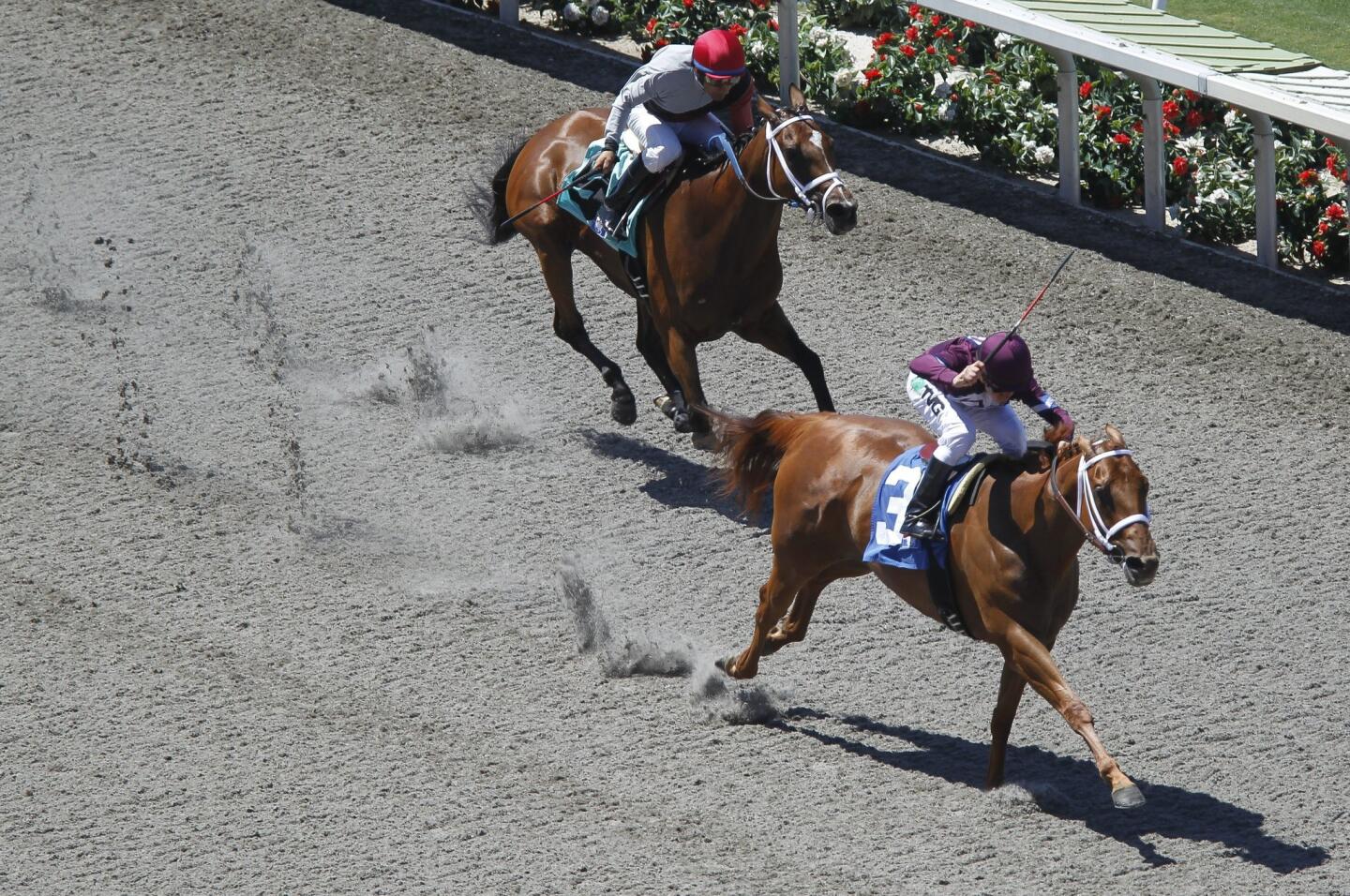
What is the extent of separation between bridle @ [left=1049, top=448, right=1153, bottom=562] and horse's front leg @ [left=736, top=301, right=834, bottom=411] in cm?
263

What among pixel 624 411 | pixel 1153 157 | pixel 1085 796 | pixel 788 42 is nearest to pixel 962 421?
pixel 1085 796

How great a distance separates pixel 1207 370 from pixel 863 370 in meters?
1.73

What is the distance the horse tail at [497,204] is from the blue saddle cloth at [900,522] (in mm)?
3924

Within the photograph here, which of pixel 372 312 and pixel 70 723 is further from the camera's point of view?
pixel 372 312

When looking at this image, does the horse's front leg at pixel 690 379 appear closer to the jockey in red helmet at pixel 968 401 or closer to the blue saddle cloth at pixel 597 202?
the blue saddle cloth at pixel 597 202

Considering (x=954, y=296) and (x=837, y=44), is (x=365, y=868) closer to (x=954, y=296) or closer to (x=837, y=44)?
(x=954, y=296)

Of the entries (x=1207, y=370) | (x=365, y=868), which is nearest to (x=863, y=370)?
(x=1207, y=370)

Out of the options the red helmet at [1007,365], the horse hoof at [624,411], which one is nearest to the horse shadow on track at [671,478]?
the horse hoof at [624,411]

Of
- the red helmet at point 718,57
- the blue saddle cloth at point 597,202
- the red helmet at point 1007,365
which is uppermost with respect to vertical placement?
the red helmet at point 718,57

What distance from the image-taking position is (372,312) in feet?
32.4

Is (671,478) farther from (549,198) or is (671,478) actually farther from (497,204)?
(497,204)

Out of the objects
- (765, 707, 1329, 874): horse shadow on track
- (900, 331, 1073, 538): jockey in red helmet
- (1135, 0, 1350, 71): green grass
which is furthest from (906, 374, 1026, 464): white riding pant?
(1135, 0, 1350, 71): green grass

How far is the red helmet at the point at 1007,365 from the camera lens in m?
5.96

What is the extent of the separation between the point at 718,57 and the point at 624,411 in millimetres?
1840
